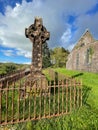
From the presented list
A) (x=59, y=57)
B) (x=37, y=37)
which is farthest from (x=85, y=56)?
(x=59, y=57)

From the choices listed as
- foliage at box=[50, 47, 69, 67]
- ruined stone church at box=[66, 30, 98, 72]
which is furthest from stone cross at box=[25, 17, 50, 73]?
foliage at box=[50, 47, 69, 67]

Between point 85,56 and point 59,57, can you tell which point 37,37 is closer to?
point 85,56

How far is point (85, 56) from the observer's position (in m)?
36.0

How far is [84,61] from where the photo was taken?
3653cm

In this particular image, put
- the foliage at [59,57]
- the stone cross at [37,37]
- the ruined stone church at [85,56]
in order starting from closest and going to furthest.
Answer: the stone cross at [37,37], the ruined stone church at [85,56], the foliage at [59,57]

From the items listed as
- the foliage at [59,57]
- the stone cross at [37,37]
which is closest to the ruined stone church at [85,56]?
the stone cross at [37,37]

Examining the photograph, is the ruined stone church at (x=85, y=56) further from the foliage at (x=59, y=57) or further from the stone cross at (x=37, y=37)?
the foliage at (x=59, y=57)

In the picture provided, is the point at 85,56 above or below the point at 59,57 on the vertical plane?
below

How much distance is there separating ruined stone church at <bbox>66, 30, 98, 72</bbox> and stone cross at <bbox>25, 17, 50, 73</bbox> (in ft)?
64.3

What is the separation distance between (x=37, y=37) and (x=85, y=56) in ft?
79.1

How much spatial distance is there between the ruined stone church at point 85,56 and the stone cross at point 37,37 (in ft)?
64.3

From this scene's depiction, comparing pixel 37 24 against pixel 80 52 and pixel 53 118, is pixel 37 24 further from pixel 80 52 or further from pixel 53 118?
pixel 80 52

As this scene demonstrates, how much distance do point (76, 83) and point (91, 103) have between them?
1.23 m

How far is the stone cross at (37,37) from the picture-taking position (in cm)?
1272
